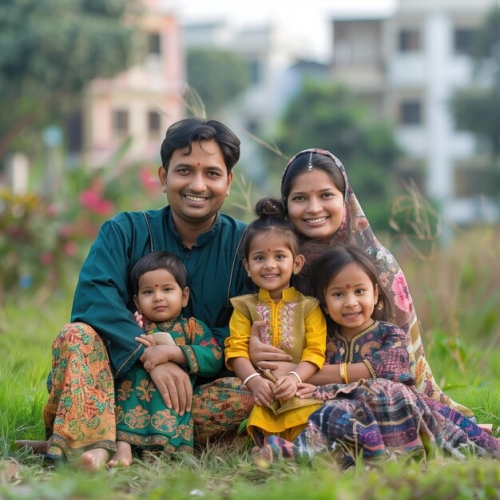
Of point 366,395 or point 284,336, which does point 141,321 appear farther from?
point 366,395

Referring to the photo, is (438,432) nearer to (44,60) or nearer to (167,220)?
(167,220)

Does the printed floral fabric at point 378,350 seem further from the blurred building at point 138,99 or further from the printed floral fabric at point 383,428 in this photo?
the blurred building at point 138,99

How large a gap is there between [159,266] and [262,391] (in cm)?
71

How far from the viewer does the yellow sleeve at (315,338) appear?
4.02m

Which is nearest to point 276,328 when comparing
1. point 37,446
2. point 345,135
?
point 37,446

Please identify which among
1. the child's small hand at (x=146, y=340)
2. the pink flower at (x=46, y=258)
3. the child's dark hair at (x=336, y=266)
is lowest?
the child's small hand at (x=146, y=340)

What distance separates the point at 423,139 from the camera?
135 ft

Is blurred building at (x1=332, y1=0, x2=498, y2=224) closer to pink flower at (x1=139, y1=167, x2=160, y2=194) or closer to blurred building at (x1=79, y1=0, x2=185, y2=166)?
blurred building at (x1=79, y1=0, x2=185, y2=166)

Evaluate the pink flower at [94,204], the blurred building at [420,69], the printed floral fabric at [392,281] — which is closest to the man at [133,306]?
the printed floral fabric at [392,281]

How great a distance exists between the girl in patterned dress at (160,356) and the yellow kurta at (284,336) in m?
0.15

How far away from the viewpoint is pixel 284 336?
4.12m

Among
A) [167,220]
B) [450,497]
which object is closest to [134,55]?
[167,220]

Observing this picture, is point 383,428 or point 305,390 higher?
point 305,390

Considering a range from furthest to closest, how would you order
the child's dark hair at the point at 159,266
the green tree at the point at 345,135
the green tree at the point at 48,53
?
the green tree at the point at 345,135, the green tree at the point at 48,53, the child's dark hair at the point at 159,266
